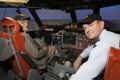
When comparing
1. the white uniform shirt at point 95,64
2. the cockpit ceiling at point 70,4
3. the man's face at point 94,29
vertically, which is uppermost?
the man's face at point 94,29

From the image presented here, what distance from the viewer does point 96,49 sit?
1.45 m

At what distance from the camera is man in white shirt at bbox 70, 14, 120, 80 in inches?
55.9

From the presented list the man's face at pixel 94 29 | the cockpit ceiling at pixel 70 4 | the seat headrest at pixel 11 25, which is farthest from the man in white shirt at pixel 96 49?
the cockpit ceiling at pixel 70 4

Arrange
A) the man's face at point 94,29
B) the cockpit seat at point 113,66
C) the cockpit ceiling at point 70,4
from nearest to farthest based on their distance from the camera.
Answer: the cockpit seat at point 113,66 → the man's face at point 94,29 → the cockpit ceiling at point 70,4

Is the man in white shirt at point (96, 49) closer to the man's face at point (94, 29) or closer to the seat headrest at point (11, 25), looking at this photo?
the man's face at point (94, 29)

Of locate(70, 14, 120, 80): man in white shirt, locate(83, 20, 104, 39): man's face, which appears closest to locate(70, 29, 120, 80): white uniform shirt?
locate(70, 14, 120, 80): man in white shirt

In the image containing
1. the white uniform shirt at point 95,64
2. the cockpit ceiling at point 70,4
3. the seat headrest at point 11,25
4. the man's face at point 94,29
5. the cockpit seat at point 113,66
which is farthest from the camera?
the cockpit ceiling at point 70,4

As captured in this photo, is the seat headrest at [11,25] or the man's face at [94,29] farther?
the seat headrest at [11,25]

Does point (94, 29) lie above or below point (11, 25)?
above

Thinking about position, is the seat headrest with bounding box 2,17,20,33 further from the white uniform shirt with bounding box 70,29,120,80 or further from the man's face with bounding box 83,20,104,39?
the white uniform shirt with bounding box 70,29,120,80

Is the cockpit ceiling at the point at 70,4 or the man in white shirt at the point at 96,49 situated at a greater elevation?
the man in white shirt at the point at 96,49

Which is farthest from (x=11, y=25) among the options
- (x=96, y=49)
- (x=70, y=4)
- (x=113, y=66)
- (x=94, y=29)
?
(x=70, y=4)

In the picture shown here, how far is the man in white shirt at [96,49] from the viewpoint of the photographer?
4.66 ft

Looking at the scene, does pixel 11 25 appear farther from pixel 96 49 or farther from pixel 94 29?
pixel 96 49
